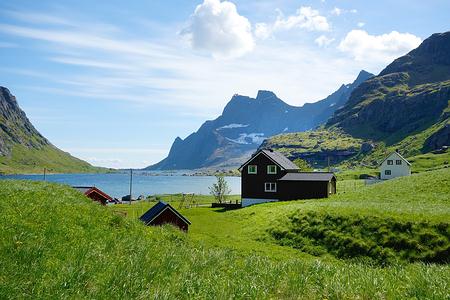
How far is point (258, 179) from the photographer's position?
261 feet

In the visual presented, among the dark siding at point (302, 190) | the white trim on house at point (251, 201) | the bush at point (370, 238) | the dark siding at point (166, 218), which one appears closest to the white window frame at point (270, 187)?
the white trim on house at point (251, 201)

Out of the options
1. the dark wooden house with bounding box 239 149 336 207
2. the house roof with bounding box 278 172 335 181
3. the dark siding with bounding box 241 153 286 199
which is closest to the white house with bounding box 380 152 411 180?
the dark wooden house with bounding box 239 149 336 207

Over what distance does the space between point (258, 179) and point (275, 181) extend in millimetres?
3644

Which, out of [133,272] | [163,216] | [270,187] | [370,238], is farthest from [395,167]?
[133,272]

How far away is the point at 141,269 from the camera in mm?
9938

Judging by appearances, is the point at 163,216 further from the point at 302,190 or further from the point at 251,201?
the point at 251,201

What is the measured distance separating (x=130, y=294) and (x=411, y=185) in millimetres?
61524

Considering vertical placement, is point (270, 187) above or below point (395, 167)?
below

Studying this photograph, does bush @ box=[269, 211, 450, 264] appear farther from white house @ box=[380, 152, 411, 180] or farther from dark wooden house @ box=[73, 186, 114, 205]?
white house @ box=[380, 152, 411, 180]

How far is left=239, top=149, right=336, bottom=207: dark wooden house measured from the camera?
238ft

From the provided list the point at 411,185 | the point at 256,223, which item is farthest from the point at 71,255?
the point at 411,185

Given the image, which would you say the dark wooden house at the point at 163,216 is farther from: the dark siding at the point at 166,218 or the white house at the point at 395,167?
the white house at the point at 395,167

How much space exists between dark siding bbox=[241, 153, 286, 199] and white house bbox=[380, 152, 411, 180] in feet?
225

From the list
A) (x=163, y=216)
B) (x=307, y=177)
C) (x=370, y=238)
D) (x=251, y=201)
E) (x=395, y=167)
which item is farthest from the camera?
(x=395, y=167)
